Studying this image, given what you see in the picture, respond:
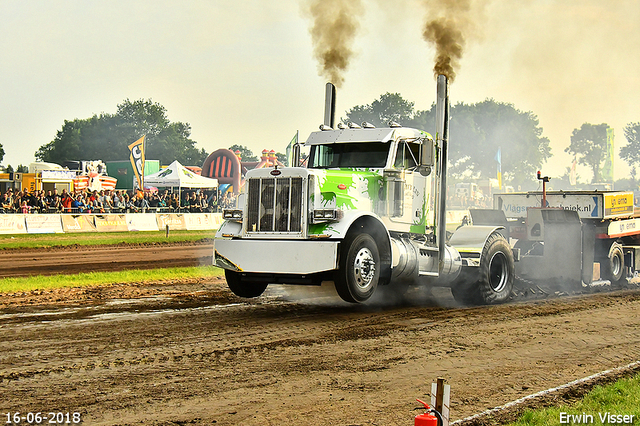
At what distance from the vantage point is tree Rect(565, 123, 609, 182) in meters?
113

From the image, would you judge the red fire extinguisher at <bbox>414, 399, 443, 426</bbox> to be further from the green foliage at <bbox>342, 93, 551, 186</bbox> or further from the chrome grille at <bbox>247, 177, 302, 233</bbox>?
the green foliage at <bbox>342, 93, 551, 186</bbox>

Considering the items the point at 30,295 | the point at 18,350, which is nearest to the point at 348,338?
the point at 18,350

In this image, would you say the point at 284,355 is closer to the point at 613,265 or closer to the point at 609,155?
the point at 613,265

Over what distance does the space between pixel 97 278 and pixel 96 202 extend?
1804cm

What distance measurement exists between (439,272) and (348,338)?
3076mm

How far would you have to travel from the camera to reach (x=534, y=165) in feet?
344

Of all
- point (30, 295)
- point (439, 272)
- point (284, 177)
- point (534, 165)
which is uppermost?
point (534, 165)

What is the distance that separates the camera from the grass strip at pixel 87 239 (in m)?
24.4

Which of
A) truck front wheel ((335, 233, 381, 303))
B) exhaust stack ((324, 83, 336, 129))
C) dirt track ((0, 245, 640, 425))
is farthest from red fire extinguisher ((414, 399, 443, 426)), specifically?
exhaust stack ((324, 83, 336, 129))

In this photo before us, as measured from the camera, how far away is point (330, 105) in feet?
42.2

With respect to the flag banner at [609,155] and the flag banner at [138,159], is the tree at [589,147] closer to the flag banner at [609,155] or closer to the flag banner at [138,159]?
the flag banner at [609,155]

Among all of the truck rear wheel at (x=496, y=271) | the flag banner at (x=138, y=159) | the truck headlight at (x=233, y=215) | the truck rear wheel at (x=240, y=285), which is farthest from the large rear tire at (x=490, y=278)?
the flag banner at (x=138, y=159)

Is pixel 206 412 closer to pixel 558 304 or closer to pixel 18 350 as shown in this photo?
pixel 18 350

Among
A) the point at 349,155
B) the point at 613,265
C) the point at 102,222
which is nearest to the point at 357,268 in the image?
the point at 349,155
